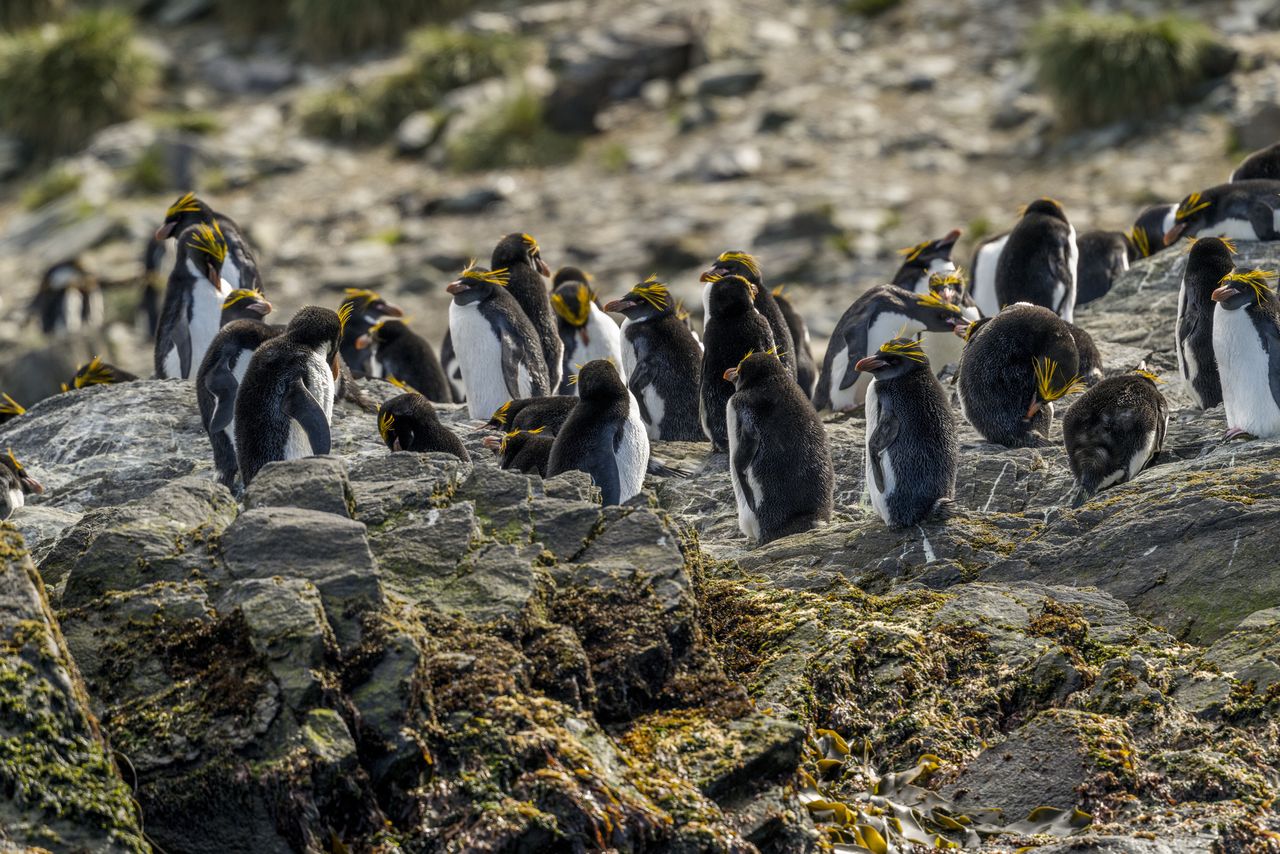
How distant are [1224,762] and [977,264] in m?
8.64

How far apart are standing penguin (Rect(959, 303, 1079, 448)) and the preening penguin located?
199 inches

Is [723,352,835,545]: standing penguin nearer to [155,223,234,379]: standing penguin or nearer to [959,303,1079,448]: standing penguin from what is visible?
[959,303,1079,448]: standing penguin

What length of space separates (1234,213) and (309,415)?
24.4ft

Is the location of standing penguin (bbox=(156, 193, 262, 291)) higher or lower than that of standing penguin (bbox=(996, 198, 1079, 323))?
higher

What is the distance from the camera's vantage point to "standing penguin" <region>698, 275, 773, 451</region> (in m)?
9.35

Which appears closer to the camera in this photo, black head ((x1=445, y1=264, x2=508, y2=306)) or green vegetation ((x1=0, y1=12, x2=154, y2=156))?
black head ((x1=445, y1=264, x2=508, y2=306))

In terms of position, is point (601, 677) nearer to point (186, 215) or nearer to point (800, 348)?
point (800, 348)

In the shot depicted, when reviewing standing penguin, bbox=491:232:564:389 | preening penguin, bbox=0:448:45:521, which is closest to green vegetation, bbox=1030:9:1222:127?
standing penguin, bbox=491:232:564:389

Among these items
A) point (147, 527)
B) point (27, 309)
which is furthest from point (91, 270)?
point (147, 527)

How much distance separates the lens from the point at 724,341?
9383 mm

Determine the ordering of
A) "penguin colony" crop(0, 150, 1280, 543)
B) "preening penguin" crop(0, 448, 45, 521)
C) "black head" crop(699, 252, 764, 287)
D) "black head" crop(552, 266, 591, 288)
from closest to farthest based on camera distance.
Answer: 1. "penguin colony" crop(0, 150, 1280, 543)
2. "preening penguin" crop(0, 448, 45, 521)
3. "black head" crop(699, 252, 764, 287)
4. "black head" crop(552, 266, 591, 288)

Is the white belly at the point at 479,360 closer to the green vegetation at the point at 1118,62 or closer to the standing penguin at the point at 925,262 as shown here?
the standing penguin at the point at 925,262

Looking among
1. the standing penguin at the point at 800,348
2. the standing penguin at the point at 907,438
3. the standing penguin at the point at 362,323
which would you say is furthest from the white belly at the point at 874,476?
the standing penguin at the point at 362,323

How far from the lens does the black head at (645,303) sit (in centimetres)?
1015
